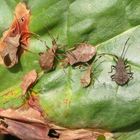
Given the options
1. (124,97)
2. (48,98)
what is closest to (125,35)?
(124,97)

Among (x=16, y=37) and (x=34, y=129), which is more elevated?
(x=16, y=37)

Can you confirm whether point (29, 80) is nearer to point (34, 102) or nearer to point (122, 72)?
point (34, 102)

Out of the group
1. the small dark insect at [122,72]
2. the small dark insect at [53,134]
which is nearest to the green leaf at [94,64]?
the small dark insect at [122,72]

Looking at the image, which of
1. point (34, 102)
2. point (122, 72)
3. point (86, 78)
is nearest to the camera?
point (86, 78)

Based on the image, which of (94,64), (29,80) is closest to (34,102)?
(29,80)

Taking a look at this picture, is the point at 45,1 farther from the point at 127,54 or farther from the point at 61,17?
the point at 127,54

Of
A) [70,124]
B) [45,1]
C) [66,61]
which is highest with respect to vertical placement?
[45,1]
